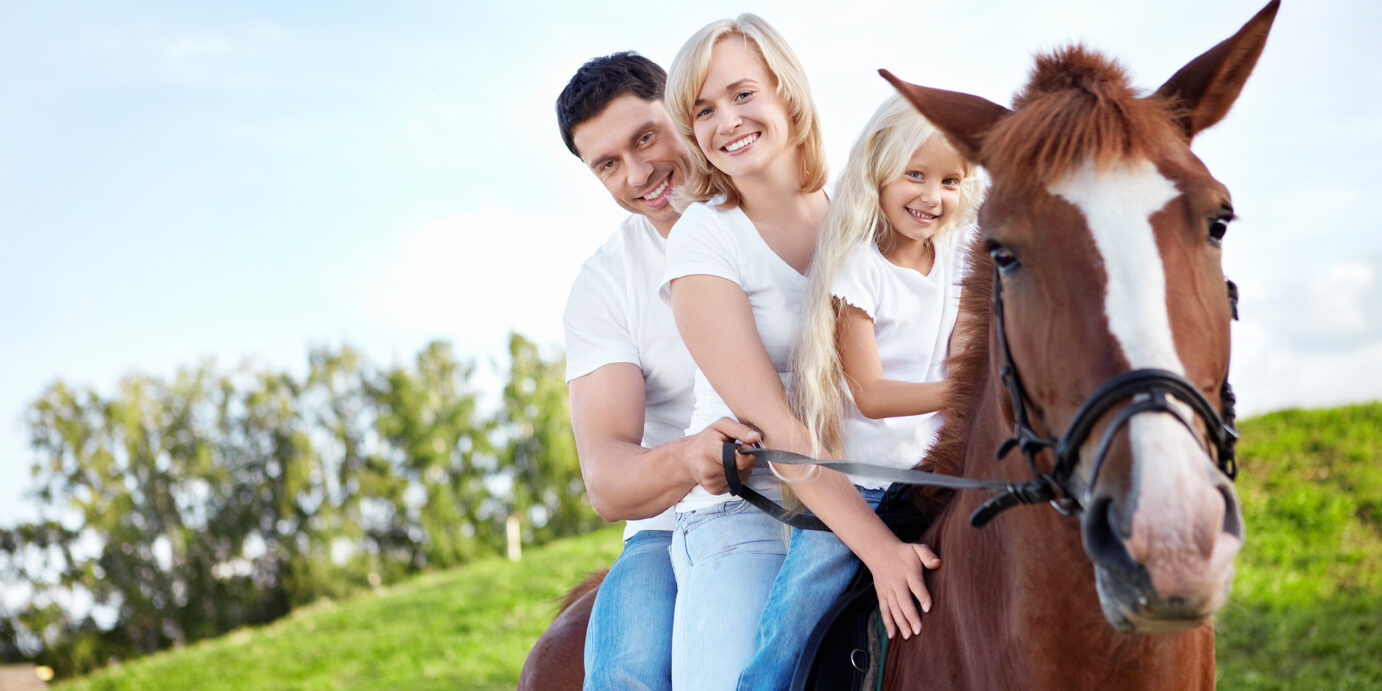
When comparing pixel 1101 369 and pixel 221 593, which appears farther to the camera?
pixel 221 593

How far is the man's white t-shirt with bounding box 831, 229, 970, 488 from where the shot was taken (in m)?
2.89

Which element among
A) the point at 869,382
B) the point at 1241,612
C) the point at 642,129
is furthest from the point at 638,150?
the point at 1241,612

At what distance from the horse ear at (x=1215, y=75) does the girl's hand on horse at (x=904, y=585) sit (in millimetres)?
1176

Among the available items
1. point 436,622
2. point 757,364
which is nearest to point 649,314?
point 757,364

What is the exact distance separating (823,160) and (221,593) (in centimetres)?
4278

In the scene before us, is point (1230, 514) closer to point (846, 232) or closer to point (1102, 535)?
point (1102, 535)

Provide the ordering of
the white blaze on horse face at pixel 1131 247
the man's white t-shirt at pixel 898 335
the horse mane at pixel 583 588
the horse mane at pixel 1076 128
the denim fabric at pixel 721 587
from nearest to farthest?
the white blaze on horse face at pixel 1131 247
the horse mane at pixel 1076 128
the denim fabric at pixel 721 587
the man's white t-shirt at pixel 898 335
the horse mane at pixel 583 588

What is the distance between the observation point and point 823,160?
333 centimetres

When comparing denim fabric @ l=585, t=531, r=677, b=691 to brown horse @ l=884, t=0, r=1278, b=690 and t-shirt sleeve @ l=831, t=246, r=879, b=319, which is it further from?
t-shirt sleeve @ l=831, t=246, r=879, b=319

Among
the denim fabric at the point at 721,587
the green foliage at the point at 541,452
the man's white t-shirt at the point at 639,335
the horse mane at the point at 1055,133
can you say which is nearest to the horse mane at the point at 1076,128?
the horse mane at the point at 1055,133

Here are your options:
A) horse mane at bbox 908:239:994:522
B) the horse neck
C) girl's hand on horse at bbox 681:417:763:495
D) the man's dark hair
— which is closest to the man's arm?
girl's hand on horse at bbox 681:417:763:495

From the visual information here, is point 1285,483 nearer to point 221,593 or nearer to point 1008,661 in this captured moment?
point 1008,661

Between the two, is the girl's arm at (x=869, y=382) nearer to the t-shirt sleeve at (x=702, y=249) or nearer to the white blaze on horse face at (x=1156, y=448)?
the t-shirt sleeve at (x=702, y=249)

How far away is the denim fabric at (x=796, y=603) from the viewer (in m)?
2.61
